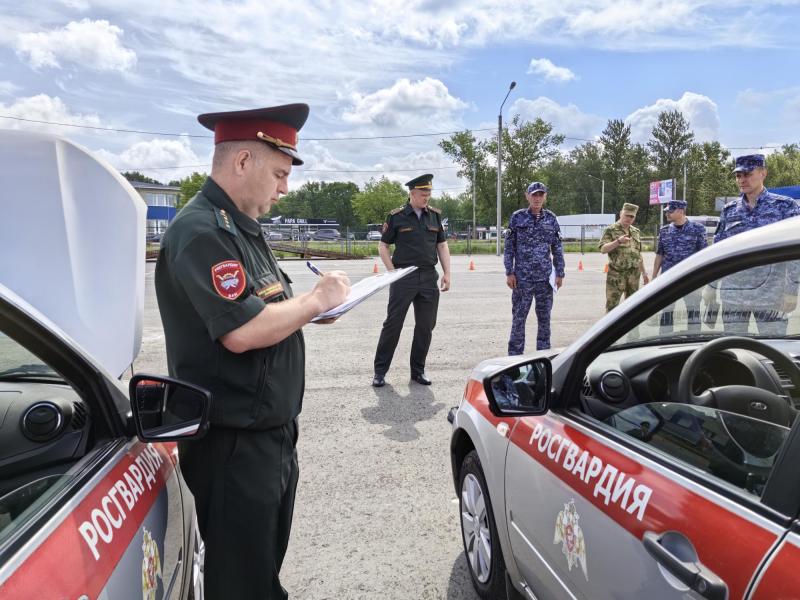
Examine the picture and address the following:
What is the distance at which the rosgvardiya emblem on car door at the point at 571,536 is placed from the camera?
1511 millimetres

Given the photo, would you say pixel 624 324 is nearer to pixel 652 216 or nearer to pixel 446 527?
pixel 446 527

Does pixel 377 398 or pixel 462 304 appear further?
pixel 462 304

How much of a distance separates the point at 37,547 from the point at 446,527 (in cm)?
222

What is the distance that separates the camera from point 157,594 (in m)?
1.38

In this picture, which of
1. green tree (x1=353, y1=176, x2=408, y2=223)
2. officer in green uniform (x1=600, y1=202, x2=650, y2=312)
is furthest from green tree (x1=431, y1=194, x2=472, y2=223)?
officer in green uniform (x1=600, y1=202, x2=650, y2=312)

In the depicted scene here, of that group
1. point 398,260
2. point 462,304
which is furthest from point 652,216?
point 398,260

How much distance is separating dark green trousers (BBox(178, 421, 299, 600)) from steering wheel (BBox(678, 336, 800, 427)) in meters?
1.28

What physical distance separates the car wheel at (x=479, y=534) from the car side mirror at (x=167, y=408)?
48.9 inches

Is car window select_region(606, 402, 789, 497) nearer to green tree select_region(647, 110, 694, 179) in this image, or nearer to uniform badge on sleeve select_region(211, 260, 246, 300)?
uniform badge on sleeve select_region(211, 260, 246, 300)

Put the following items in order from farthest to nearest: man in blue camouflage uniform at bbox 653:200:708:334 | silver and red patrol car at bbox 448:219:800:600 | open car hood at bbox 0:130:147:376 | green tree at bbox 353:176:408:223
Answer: green tree at bbox 353:176:408:223 → man in blue camouflage uniform at bbox 653:200:708:334 → open car hood at bbox 0:130:147:376 → silver and red patrol car at bbox 448:219:800:600

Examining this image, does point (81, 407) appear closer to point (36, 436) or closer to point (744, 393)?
point (36, 436)

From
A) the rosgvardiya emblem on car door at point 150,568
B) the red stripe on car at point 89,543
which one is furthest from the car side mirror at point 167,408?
the rosgvardiya emblem on car door at point 150,568

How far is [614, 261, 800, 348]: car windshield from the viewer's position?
182 centimetres

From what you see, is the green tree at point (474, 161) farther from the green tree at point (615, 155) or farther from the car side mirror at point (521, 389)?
the car side mirror at point (521, 389)
